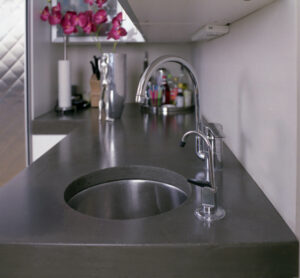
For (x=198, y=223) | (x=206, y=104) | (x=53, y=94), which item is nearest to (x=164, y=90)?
(x=206, y=104)

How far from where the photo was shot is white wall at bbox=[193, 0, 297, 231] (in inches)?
28.1

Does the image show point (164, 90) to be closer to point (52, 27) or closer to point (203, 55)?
point (203, 55)

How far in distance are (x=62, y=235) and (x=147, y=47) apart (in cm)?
228

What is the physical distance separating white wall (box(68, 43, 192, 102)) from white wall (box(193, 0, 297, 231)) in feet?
4.50

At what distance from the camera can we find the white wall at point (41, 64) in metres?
2.07

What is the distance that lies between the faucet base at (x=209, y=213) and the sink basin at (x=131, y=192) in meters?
0.33

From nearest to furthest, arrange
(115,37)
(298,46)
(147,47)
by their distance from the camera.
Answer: (298,46), (115,37), (147,47)

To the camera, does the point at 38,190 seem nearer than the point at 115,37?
Yes

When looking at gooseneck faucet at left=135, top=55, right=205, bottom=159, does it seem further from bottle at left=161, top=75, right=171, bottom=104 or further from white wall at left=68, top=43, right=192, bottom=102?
white wall at left=68, top=43, right=192, bottom=102

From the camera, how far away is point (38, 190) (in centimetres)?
98

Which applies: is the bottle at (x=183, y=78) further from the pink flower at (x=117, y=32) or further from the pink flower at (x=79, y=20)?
the pink flower at (x=79, y=20)

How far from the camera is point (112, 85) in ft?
7.09

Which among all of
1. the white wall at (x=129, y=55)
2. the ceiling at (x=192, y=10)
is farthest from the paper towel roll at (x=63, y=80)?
the ceiling at (x=192, y=10)

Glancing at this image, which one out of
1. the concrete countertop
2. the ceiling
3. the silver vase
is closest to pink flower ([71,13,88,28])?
the silver vase
